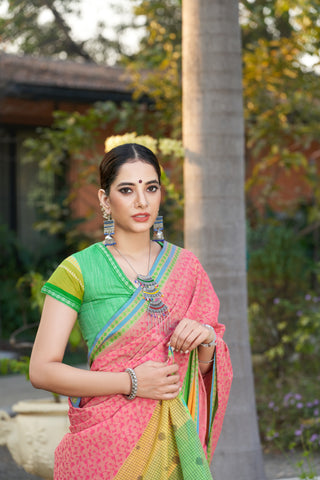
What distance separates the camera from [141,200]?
2156 millimetres

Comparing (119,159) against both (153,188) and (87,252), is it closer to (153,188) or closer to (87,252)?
(153,188)

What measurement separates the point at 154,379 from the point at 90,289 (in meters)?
0.32

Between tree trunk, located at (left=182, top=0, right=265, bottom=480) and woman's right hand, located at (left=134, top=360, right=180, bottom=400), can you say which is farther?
tree trunk, located at (left=182, top=0, right=265, bottom=480)

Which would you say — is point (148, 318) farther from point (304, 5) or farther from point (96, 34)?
point (96, 34)

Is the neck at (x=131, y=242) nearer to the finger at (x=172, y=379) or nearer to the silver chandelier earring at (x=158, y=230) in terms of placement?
the silver chandelier earring at (x=158, y=230)

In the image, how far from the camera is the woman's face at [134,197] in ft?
7.12

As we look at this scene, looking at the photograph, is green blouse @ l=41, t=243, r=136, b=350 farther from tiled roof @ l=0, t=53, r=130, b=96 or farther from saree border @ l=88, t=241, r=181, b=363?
tiled roof @ l=0, t=53, r=130, b=96

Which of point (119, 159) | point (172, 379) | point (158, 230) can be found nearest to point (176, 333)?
point (172, 379)

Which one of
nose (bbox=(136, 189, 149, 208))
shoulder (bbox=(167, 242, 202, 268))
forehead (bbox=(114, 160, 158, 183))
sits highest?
forehead (bbox=(114, 160, 158, 183))

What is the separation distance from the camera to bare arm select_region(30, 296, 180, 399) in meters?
2.03

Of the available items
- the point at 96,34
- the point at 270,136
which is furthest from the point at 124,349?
the point at 96,34

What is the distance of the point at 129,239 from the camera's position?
2.23m

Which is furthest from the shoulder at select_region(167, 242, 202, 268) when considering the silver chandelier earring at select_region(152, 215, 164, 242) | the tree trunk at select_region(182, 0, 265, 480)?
the tree trunk at select_region(182, 0, 265, 480)

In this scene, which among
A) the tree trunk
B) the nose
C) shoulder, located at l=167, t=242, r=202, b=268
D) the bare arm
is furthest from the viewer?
the tree trunk
